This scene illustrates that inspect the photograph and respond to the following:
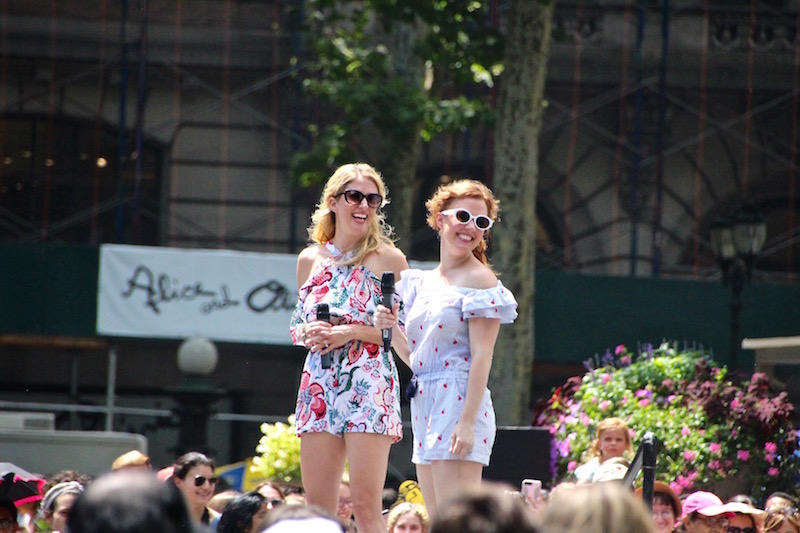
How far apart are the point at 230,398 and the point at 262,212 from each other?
9.75 feet

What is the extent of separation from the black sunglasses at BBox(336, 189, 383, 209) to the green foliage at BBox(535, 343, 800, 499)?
4.25 meters

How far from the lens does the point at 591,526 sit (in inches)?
121

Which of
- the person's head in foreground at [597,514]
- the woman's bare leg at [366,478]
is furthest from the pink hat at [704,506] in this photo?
the person's head in foreground at [597,514]

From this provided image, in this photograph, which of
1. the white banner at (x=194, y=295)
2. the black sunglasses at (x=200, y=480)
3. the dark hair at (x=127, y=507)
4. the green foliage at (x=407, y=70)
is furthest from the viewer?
the white banner at (x=194, y=295)

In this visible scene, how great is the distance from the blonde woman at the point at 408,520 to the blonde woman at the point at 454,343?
6.94ft

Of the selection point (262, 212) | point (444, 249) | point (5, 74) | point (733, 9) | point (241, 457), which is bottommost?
point (241, 457)

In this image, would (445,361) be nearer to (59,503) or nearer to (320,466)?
(320,466)

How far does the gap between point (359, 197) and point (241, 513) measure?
1.39 m

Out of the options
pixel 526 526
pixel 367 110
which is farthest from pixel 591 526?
pixel 367 110

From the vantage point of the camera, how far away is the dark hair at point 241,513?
5.16 meters

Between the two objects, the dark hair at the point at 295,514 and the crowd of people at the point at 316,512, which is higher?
the crowd of people at the point at 316,512

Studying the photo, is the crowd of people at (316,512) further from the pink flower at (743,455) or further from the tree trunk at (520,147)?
the tree trunk at (520,147)

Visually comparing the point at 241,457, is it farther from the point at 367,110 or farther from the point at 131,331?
the point at 367,110

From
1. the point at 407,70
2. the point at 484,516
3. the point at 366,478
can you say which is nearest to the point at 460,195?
the point at 366,478
